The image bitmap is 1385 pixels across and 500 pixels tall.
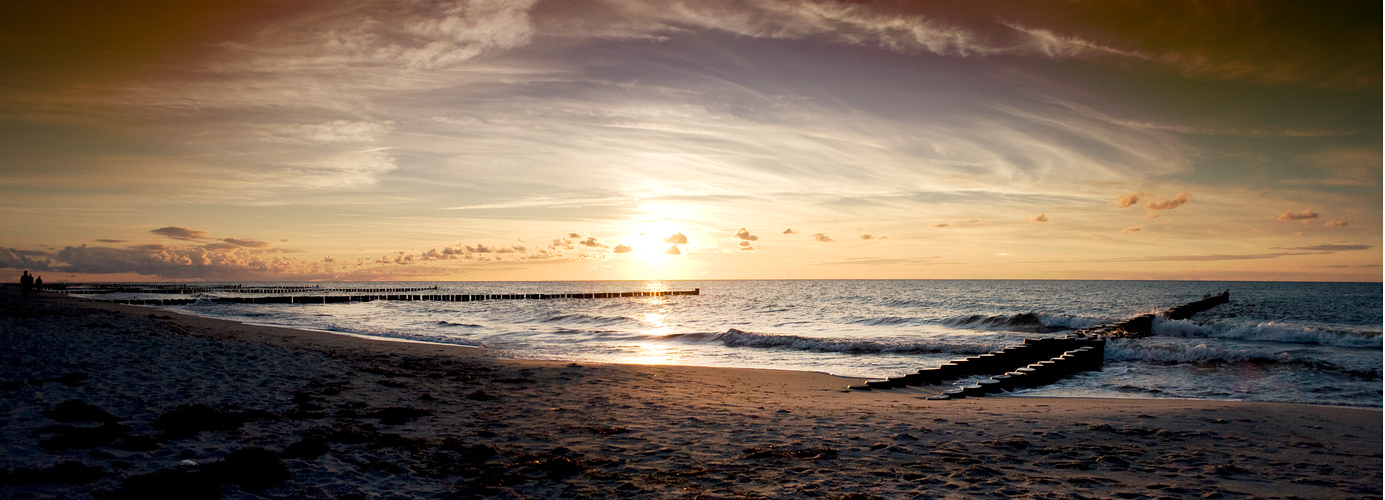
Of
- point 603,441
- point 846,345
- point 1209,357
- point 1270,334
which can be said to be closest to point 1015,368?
point 1209,357

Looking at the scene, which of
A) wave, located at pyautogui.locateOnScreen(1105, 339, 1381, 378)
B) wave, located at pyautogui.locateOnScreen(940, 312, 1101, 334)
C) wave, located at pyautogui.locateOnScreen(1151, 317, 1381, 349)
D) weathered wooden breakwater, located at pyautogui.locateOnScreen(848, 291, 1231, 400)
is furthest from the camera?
wave, located at pyautogui.locateOnScreen(940, 312, 1101, 334)

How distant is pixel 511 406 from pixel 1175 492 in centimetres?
853

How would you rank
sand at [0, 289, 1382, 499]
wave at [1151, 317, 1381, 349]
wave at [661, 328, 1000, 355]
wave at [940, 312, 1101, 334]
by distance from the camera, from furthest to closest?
wave at [940, 312, 1101, 334], wave at [1151, 317, 1381, 349], wave at [661, 328, 1000, 355], sand at [0, 289, 1382, 499]

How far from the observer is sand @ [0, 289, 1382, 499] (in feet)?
19.9

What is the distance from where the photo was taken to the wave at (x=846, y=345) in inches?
938

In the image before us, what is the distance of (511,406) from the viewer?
1023 centimetres

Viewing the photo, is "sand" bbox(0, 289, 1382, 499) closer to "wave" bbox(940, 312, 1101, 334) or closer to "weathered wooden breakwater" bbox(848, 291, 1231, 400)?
"weathered wooden breakwater" bbox(848, 291, 1231, 400)

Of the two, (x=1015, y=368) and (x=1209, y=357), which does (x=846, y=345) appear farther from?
(x=1209, y=357)

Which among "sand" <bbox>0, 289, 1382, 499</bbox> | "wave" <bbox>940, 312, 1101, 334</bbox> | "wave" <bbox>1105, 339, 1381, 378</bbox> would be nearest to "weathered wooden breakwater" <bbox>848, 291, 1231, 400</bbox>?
"wave" <bbox>1105, 339, 1381, 378</bbox>

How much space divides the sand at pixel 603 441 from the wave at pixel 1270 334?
22.2 meters

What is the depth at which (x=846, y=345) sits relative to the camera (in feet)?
81.6

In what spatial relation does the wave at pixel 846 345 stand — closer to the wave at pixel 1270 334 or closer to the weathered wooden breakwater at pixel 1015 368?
the weathered wooden breakwater at pixel 1015 368

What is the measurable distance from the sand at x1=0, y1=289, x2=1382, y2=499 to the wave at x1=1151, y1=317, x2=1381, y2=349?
22202 millimetres

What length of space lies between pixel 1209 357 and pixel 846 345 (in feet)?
36.8
